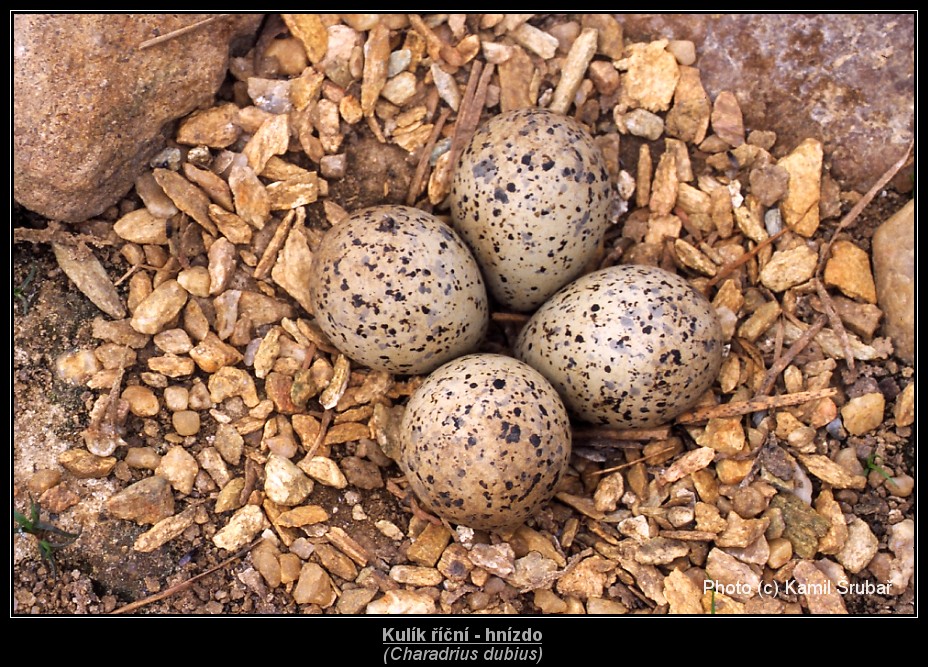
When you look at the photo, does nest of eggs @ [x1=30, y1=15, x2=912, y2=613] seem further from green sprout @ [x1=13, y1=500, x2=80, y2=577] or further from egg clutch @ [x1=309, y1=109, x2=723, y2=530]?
green sprout @ [x1=13, y1=500, x2=80, y2=577]

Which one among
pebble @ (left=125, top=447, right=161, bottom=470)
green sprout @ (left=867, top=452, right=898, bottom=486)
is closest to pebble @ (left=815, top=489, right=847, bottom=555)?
green sprout @ (left=867, top=452, right=898, bottom=486)

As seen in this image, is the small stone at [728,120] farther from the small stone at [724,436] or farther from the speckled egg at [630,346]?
the small stone at [724,436]

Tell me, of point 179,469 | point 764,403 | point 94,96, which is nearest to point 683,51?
point 764,403

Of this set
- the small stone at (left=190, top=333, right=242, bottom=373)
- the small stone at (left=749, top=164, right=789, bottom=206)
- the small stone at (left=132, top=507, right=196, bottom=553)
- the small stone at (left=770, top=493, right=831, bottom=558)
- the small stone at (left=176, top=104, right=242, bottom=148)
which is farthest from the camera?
the small stone at (left=749, top=164, right=789, bottom=206)

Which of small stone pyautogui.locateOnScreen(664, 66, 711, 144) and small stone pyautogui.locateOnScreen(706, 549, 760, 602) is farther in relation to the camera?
small stone pyautogui.locateOnScreen(664, 66, 711, 144)

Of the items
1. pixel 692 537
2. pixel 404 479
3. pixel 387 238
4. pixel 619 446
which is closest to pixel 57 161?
pixel 387 238

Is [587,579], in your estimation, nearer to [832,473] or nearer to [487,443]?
[487,443]
